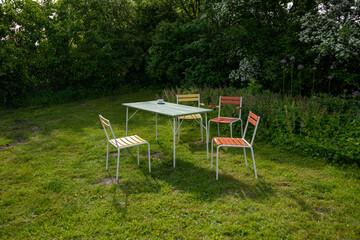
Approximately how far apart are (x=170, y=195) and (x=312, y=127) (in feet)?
11.2

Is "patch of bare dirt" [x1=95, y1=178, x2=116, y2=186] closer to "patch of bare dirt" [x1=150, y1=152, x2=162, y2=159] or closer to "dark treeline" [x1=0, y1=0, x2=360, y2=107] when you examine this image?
"patch of bare dirt" [x1=150, y1=152, x2=162, y2=159]

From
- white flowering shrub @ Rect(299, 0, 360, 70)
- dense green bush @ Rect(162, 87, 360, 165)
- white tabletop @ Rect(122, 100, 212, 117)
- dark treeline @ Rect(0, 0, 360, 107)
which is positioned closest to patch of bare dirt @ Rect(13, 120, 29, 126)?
dark treeline @ Rect(0, 0, 360, 107)

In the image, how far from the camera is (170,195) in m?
3.31

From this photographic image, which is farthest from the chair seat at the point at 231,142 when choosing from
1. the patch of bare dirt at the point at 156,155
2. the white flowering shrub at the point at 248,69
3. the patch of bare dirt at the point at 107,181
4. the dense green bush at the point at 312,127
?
the white flowering shrub at the point at 248,69

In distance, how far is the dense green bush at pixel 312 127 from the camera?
4.25m

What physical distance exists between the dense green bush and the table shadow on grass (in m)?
1.53

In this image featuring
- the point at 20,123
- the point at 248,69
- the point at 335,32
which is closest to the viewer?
the point at 335,32

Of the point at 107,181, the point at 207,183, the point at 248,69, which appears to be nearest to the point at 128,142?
the point at 107,181

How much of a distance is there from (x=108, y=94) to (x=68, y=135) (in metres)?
6.08

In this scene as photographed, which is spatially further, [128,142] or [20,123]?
[20,123]

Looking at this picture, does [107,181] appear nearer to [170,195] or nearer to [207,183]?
[170,195]

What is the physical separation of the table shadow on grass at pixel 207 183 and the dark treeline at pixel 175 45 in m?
4.03

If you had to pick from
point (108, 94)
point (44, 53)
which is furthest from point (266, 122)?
point (44, 53)

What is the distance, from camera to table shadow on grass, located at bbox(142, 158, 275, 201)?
131 inches
